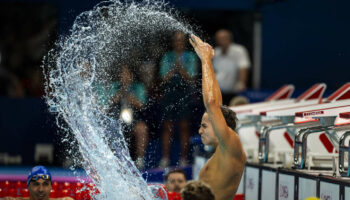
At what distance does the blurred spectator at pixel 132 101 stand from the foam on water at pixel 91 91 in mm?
1403

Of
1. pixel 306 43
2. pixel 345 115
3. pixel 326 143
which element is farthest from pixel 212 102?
pixel 306 43

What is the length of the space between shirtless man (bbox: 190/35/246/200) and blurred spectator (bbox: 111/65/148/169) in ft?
17.6

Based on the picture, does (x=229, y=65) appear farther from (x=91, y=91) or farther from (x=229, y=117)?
(x=229, y=117)

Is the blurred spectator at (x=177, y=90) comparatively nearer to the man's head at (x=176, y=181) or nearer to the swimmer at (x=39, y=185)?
the man's head at (x=176, y=181)

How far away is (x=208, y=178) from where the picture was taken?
5301 mm

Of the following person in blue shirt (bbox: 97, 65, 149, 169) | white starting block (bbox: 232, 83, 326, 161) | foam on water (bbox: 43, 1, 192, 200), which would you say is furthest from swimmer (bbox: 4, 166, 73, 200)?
person in blue shirt (bbox: 97, 65, 149, 169)

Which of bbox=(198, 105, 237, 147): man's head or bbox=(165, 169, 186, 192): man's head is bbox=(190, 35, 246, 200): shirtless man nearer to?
bbox=(198, 105, 237, 147): man's head

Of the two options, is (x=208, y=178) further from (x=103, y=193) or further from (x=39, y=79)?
(x=39, y=79)

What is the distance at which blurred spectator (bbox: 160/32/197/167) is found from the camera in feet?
35.2

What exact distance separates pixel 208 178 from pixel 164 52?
6.47 meters

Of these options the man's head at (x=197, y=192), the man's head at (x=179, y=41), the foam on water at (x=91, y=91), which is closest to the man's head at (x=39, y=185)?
the foam on water at (x=91, y=91)

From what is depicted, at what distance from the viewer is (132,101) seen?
10.8m

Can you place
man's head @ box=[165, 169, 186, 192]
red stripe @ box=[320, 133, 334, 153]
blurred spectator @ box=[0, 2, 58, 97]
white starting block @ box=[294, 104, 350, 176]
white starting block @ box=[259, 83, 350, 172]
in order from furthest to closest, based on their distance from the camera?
blurred spectator @ box=[0, 2, 58, 97] → man's head @ box=[165, 169, 186, 192] → red stripe @ box=[320, 133, 334, 153] → white starting block @ box=[259, 83, 350, 172] → white starting block @ box=[294, 104, 350, 176]

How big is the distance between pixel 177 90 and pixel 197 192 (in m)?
6.52
